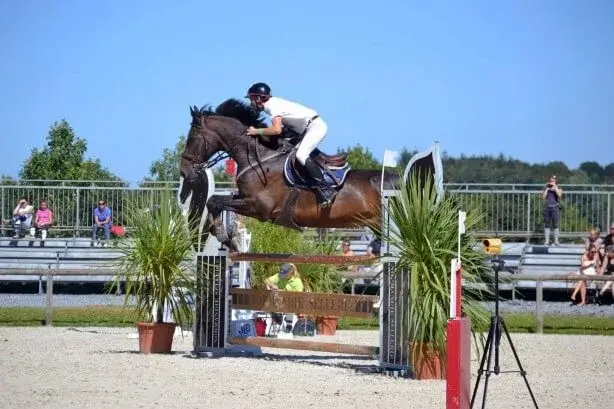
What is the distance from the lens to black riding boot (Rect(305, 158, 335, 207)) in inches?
439

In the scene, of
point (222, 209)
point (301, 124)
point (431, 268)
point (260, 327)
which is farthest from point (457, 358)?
point (260, 327)

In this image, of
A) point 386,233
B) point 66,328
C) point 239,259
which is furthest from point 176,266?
point 66,328

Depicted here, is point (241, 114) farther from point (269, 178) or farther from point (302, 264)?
point (302, 264)

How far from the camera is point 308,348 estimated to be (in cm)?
1112

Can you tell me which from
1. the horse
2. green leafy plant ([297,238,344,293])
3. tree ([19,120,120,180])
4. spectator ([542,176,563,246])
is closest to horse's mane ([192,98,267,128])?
the horse

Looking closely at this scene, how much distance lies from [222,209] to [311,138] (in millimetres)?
1194

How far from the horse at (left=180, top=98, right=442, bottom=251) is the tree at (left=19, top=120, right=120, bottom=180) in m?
17.2

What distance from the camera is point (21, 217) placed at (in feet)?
77.2

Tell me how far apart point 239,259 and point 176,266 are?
27.7 inches

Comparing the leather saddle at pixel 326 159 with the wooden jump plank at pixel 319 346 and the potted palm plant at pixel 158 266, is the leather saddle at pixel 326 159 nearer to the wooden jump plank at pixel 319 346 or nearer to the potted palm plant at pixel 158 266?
the potted palm plant at pixel 158 266

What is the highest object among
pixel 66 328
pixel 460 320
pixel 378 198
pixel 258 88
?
pixel 258 88

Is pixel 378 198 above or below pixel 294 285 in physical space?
above

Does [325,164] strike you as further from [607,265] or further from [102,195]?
[102,195]

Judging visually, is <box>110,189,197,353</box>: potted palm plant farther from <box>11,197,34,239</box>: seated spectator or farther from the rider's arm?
<box>11,197,34,239</box>: seated spectator
